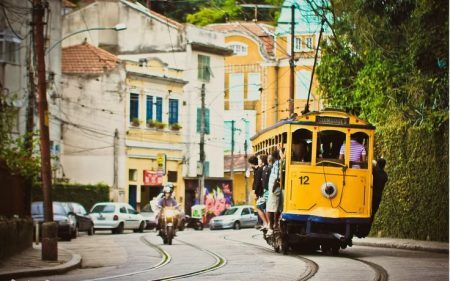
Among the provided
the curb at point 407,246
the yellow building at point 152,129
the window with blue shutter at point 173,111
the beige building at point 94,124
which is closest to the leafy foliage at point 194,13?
the yellow building at point 152,129

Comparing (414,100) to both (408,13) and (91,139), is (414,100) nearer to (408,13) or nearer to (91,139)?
(408,13)

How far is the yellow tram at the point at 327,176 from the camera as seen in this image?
23.2 m

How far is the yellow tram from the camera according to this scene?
23172 millimetres

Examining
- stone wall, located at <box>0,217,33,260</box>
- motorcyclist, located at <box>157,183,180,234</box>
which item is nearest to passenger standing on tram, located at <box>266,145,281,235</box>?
stone wall, located at <box>0,217,33,260</box>

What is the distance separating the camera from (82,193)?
56.8 m

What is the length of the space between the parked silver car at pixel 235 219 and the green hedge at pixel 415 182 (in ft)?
76.0

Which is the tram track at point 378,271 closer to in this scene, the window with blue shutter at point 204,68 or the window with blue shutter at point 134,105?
the window with blue shutter at point 134,105

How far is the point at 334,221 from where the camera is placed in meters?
23.0

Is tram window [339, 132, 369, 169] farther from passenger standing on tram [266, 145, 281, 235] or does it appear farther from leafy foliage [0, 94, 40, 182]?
leafy foliage [0, 94, 40, 182]

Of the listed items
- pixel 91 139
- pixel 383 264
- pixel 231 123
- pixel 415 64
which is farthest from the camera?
pixel 231 123

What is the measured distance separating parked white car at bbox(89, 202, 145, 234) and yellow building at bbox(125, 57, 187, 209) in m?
11.1

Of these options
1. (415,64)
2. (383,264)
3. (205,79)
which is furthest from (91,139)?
(383,264)

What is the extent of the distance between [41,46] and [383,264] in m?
8.75

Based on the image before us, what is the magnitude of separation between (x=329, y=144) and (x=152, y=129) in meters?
40.7
